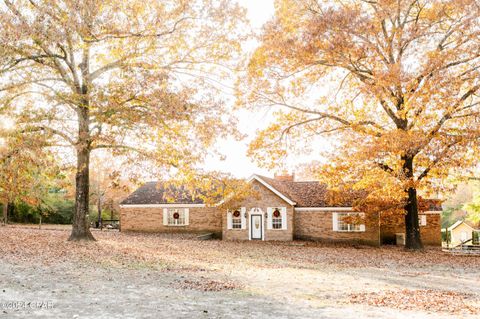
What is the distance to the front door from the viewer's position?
35.3 m

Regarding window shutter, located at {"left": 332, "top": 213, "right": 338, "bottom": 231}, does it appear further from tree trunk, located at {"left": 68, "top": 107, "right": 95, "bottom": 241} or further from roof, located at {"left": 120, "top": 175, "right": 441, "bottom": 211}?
tree trunk, located at {"left": 68, "top": 107, "right": 95, "bottom": 241}

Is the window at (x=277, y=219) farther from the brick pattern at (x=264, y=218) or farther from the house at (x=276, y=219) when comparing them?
the brick pattern at (x=264, y=218)

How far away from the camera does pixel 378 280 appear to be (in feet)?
46.0

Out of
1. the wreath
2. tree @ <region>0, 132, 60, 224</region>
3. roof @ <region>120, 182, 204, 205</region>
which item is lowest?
the wreath

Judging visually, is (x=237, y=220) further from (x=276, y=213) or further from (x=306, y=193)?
(x=306, y=193)

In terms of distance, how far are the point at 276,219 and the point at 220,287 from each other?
2364cm

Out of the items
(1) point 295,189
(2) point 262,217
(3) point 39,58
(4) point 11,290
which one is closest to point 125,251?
(3) point 39,58

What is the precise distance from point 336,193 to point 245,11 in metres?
12.5

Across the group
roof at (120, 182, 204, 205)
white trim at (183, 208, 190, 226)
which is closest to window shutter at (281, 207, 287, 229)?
roof at (120, 182, 204, 205)

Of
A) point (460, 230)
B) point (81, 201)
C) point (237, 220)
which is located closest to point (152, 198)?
point (237, 220)

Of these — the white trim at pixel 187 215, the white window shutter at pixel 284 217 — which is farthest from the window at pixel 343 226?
the white trim at pixel 187 215

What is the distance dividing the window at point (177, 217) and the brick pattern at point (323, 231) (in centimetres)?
907

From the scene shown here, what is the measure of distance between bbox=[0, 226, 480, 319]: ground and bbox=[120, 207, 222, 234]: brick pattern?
1761 centimetres

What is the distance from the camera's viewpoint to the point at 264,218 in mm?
35219
